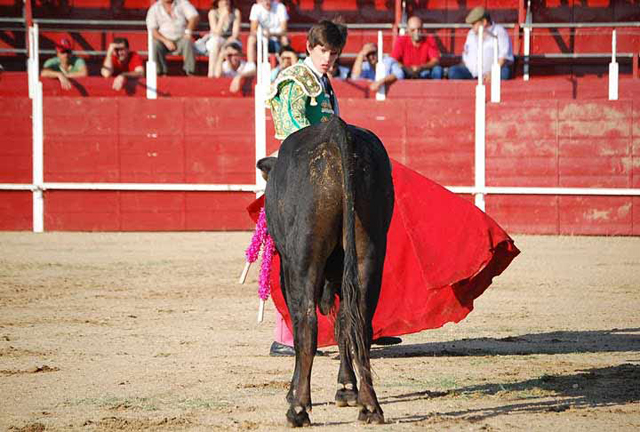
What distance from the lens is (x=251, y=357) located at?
16.2ft

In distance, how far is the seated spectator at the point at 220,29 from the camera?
1195 cm

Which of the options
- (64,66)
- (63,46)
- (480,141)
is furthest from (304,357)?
(64,66)

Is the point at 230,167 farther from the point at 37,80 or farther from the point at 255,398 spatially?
the point at 255,398

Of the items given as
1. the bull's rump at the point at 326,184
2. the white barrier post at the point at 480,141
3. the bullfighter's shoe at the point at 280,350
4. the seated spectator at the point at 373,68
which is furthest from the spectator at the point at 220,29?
the bull's rump at the point at 326,184

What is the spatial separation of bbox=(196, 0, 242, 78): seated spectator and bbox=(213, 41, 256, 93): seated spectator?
7 centimetres

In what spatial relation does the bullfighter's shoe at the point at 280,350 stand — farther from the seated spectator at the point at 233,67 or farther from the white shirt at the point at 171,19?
the white shirt at the point at 171,19

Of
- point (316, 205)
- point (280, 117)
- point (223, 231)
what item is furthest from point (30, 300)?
point (223, 231)

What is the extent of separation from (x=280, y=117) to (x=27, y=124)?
7864mm

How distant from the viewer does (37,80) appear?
11594 millimetres

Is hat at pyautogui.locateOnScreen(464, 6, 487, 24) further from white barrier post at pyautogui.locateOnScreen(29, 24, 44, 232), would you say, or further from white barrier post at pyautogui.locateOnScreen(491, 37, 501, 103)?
white barrier post at pyautogui.locateOnScreen(29, 24, 44, 232)

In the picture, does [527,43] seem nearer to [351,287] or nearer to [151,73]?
[151,73]

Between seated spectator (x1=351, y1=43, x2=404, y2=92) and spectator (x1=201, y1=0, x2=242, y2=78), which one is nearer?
seated spectator (x1=351, y1=43, x2=404, y2=92)

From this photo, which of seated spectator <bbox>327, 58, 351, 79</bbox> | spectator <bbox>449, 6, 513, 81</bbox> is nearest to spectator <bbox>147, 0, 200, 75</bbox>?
seated spectator <bbox>327, 58, 351, 79</bbox>

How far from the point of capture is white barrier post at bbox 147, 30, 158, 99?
11.7 meters
